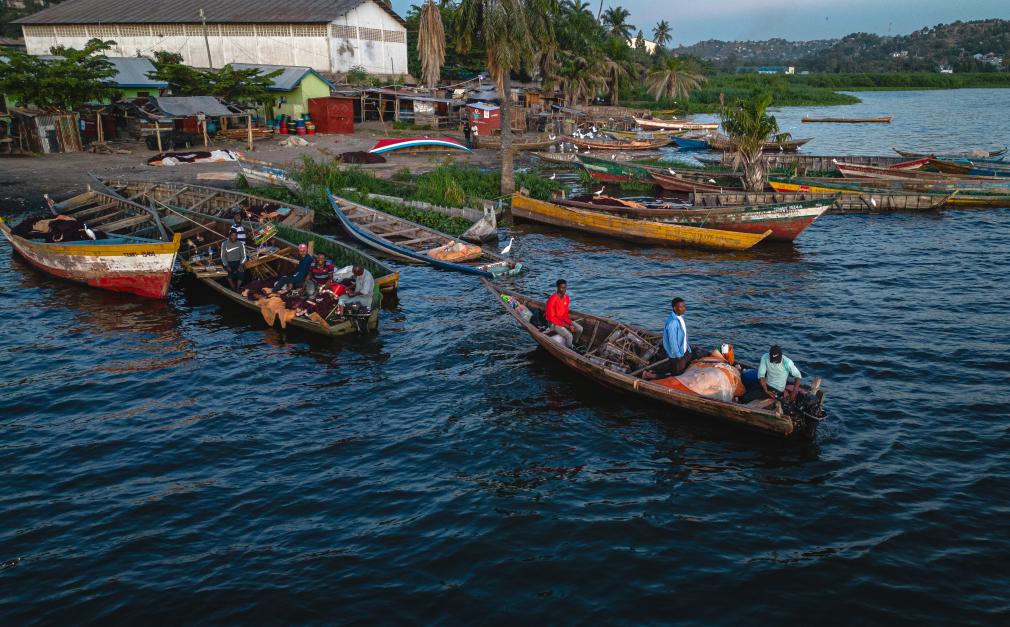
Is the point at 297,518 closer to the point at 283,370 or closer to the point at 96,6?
the point at 283,370

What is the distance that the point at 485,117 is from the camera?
55594mm

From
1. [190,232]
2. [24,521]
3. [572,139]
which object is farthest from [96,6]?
[24,521]

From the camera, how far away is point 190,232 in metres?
25.4

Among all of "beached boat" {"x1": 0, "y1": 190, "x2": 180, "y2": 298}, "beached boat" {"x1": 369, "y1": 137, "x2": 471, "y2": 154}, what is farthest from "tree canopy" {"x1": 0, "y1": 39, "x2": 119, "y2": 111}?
"beached boat" {"x1": 0, "y1": 190, "x2": 180, "y2": 298}

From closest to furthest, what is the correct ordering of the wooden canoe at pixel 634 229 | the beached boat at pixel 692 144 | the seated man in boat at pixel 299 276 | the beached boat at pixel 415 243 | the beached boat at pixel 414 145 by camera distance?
1. the seated man in boat at pixel 299 276
2. the beached boat at pixel 415 243
3. the wooden canoe at pixel 634 229
4. the beached boat at pixel 414 145
5. the beached boat at pixel 692 144

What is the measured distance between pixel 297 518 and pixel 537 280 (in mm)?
14447

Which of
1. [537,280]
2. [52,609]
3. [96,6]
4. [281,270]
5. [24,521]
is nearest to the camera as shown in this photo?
[52,609]

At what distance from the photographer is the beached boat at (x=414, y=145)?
4397cm

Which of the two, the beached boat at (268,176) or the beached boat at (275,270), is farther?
the beached boat at (268,176)

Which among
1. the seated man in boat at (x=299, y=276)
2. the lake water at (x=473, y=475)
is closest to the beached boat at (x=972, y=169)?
the lake water at (x=473, y=475)

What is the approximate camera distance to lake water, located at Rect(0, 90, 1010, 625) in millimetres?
9922

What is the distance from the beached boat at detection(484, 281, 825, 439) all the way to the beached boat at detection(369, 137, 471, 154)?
92.1 ft

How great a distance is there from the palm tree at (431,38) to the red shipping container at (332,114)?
6.58m

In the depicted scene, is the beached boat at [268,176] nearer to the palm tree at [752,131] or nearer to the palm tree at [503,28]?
the palm tree at [503,28]
